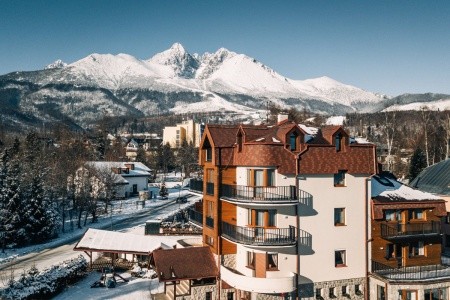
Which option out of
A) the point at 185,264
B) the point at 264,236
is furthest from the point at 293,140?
the point at 185,264

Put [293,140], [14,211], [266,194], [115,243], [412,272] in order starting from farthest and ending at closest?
[14,211] → [115,243] → [412,272] → [293,140] → [266,194]

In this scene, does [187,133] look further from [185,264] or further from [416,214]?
[416,214]

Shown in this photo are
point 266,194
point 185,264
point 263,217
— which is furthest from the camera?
point 185,264

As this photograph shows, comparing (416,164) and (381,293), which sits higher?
(416,164)

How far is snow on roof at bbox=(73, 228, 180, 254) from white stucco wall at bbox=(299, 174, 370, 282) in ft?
49.5

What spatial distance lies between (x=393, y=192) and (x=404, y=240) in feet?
11.9

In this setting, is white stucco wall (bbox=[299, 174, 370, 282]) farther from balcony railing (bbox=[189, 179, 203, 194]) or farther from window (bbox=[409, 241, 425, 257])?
balcony railing (bbox=[189, 179, 203, 194])

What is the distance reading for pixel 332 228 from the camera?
28906 mm

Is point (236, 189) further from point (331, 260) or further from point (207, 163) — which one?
point (331, 260)

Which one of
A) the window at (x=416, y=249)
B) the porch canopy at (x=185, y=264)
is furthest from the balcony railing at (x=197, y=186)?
the window at (x=416, y=249)

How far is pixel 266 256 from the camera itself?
88.8ft

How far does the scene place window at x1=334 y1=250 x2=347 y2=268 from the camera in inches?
1146

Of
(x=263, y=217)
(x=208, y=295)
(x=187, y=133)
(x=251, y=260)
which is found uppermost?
(x=187, y=133)

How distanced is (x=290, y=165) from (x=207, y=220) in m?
8.15
